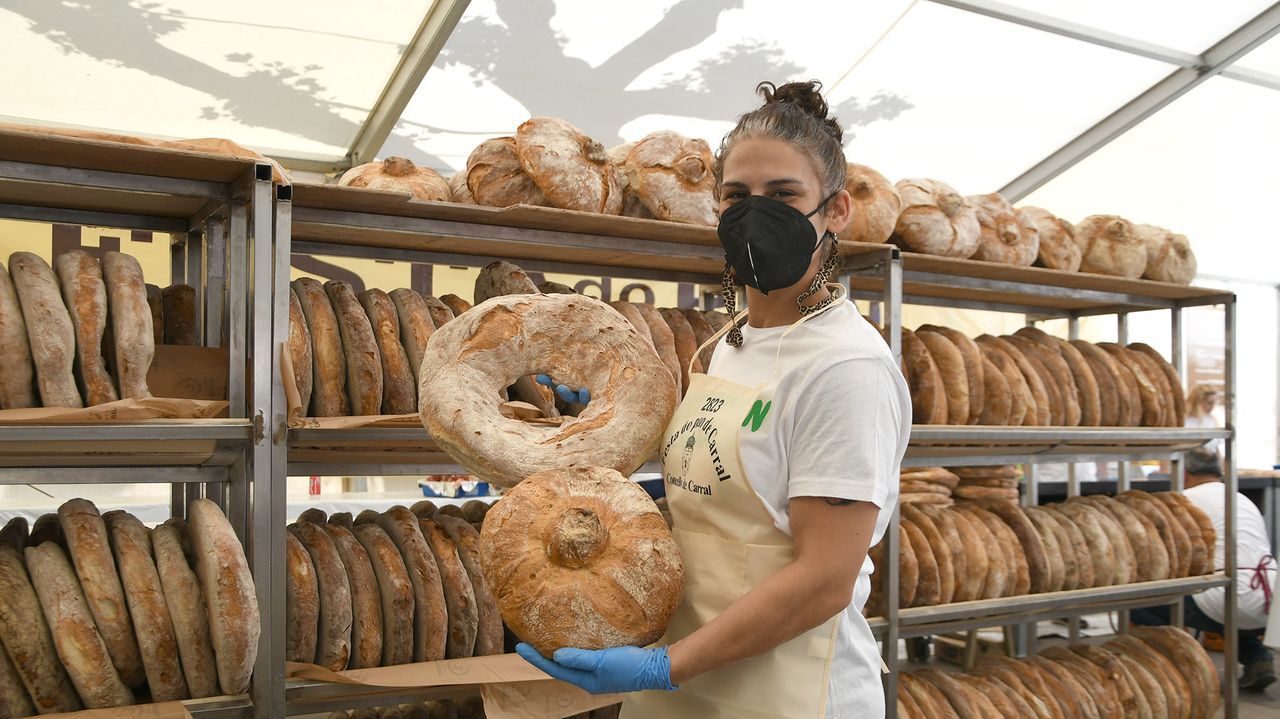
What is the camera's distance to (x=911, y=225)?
3.68m

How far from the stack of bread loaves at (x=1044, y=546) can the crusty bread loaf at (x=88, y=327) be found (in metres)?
2.62

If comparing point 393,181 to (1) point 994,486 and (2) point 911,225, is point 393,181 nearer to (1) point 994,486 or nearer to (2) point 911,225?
(2) point 911,225

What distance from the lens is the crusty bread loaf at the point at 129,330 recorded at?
90.5 inches

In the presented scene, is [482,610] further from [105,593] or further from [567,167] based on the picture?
[567,167]

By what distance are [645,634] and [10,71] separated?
13.0 ft

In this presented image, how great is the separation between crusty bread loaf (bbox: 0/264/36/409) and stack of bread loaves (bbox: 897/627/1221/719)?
3.12 metres

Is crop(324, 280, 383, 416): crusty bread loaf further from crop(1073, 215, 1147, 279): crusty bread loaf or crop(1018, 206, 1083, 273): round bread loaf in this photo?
crop(1073, 215, 1147, 279): crusty bread loaf

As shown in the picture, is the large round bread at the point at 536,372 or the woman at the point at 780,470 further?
the large round bread at the point at 536,372

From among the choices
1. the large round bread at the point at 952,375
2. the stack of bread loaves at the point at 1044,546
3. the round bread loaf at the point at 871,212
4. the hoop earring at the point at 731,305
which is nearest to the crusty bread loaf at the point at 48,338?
the hoop earring at the point at 731,305

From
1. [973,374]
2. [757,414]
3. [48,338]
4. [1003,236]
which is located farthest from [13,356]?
[1003,236]

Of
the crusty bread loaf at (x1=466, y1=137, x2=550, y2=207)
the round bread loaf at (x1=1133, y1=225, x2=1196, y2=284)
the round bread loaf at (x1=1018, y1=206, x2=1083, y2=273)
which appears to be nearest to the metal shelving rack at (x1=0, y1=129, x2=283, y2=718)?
the crusty bread loaf at (x1=466, y1=137, x2=550, y2=207)

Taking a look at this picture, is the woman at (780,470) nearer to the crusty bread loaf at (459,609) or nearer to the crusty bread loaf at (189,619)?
the crusty bread loaf at (459,609)

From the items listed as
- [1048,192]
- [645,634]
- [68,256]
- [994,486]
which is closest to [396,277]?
[68,256]

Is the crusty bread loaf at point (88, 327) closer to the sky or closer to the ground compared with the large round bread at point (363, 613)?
closer to the sky
